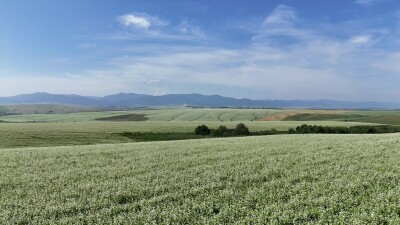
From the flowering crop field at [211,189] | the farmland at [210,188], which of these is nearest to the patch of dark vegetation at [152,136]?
the farmland at [210,188]

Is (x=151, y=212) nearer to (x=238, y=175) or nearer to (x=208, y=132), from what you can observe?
(x=238, y=175)

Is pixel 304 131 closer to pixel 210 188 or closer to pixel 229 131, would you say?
pixel 229 131

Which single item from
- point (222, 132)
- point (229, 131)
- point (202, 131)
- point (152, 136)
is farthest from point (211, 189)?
point (222, 132)

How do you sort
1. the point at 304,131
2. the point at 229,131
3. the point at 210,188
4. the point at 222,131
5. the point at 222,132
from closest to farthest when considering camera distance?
the point at 210,188 < the point at 304,131 < the point at 229,131 < the point at 222,132 < the point at 222,131

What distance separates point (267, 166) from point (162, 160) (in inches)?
276

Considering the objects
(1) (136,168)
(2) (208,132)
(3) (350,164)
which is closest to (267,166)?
(3) (350,164)

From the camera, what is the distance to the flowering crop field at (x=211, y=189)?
431 inches

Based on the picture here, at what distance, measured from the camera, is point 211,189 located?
14.5 metres

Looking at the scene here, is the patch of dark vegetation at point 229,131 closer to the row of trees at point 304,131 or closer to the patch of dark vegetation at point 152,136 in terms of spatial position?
the row of trees at point 304,131

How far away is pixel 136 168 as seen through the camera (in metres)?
20.1

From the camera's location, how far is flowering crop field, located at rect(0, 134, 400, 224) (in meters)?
10.9

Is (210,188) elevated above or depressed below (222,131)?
above

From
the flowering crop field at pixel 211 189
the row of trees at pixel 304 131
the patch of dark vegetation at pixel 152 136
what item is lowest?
the patch of dark vegetation at pixel 152 136

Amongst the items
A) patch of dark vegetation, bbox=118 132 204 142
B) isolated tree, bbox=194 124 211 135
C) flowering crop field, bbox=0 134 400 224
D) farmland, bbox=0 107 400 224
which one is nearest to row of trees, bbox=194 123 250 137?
isolated tree, bbox=194 124 211 135
